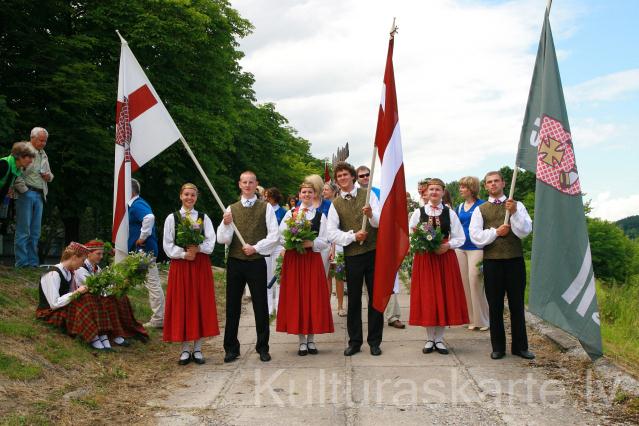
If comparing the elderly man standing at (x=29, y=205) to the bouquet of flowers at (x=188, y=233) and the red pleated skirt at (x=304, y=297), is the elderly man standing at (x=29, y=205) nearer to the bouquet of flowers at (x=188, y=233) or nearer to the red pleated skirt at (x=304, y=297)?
the bouquet of flowers at (x=188, y=233)

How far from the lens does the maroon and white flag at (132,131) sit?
22.9 ft

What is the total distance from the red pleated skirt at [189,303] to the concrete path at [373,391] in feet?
1.25

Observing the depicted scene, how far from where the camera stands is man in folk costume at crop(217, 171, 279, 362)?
672 centimetres

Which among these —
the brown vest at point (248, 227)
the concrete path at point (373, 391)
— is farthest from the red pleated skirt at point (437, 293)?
the brown vest at point (248, 227)

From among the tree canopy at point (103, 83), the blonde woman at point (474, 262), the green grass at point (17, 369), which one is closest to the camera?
the green grass at point (17, 369)

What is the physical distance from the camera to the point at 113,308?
708cm

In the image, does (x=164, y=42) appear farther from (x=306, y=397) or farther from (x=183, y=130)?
(x=306, y=397)

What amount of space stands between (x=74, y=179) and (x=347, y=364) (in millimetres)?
12162

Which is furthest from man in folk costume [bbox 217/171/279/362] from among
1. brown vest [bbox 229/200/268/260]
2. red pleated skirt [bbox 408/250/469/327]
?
red pleated skirt [bbox 408/250/469/327]

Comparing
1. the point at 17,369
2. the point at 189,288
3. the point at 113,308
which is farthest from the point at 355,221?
the point at 17,369

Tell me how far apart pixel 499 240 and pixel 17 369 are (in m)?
4.70

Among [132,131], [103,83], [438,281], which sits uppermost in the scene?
[103,83]

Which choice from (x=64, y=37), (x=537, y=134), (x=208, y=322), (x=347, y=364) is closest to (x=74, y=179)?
(x=64, y=37)

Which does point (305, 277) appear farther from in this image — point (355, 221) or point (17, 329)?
point (17, 329)
